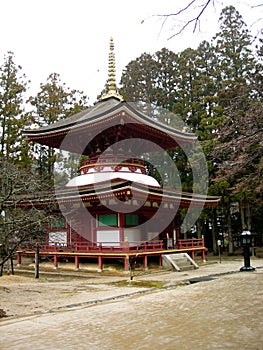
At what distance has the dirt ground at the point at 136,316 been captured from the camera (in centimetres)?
557

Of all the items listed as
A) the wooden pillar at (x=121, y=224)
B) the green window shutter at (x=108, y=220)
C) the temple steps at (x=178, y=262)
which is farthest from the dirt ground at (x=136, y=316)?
the green window shutter at (x=108, y=220)

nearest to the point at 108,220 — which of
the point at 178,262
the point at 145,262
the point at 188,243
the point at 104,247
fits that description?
the point at 104,247

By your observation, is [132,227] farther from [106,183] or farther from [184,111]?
[184,111]

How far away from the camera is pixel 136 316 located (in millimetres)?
7465

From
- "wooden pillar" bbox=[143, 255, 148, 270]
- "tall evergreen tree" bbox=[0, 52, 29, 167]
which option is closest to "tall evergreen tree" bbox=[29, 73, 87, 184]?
"tall evergreen tree" bbox=[0, 52, 29, 167]

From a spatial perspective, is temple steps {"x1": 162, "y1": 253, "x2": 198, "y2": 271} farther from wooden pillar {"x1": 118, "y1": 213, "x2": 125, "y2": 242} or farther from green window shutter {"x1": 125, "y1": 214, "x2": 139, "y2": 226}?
wooden pillar {"x1": 118, "y1": 213, "x2": 125, "y2": 242}

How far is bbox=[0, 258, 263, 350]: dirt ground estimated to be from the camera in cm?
557

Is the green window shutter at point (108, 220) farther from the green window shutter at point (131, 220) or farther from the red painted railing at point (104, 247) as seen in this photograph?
the red painted railing at point (104, 247)

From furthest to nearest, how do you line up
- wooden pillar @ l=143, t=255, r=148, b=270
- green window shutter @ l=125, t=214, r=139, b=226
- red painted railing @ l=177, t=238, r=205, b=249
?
red painted railing @ l=177, t=238, r=205, b=249 → green window shutter @ l=125, t=214, r=139, b=226 → wooden pillar @ l=143, t=255, r=148, b=270

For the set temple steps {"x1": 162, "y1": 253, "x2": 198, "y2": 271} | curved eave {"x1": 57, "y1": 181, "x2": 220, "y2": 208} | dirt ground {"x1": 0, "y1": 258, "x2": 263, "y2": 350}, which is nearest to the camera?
dirt ground {"x1": 0, "y1": 258, "x2": 263, "y2": 350}

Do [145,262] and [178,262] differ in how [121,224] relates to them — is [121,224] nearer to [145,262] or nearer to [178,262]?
[145,262]

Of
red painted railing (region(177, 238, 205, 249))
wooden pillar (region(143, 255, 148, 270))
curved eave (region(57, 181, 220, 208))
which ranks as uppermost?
curved eave (region(57, 181, 220, 208))

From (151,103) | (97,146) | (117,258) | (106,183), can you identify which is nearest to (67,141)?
(97,146)

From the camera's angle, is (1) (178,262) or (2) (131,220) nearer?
(1) (178,262)
